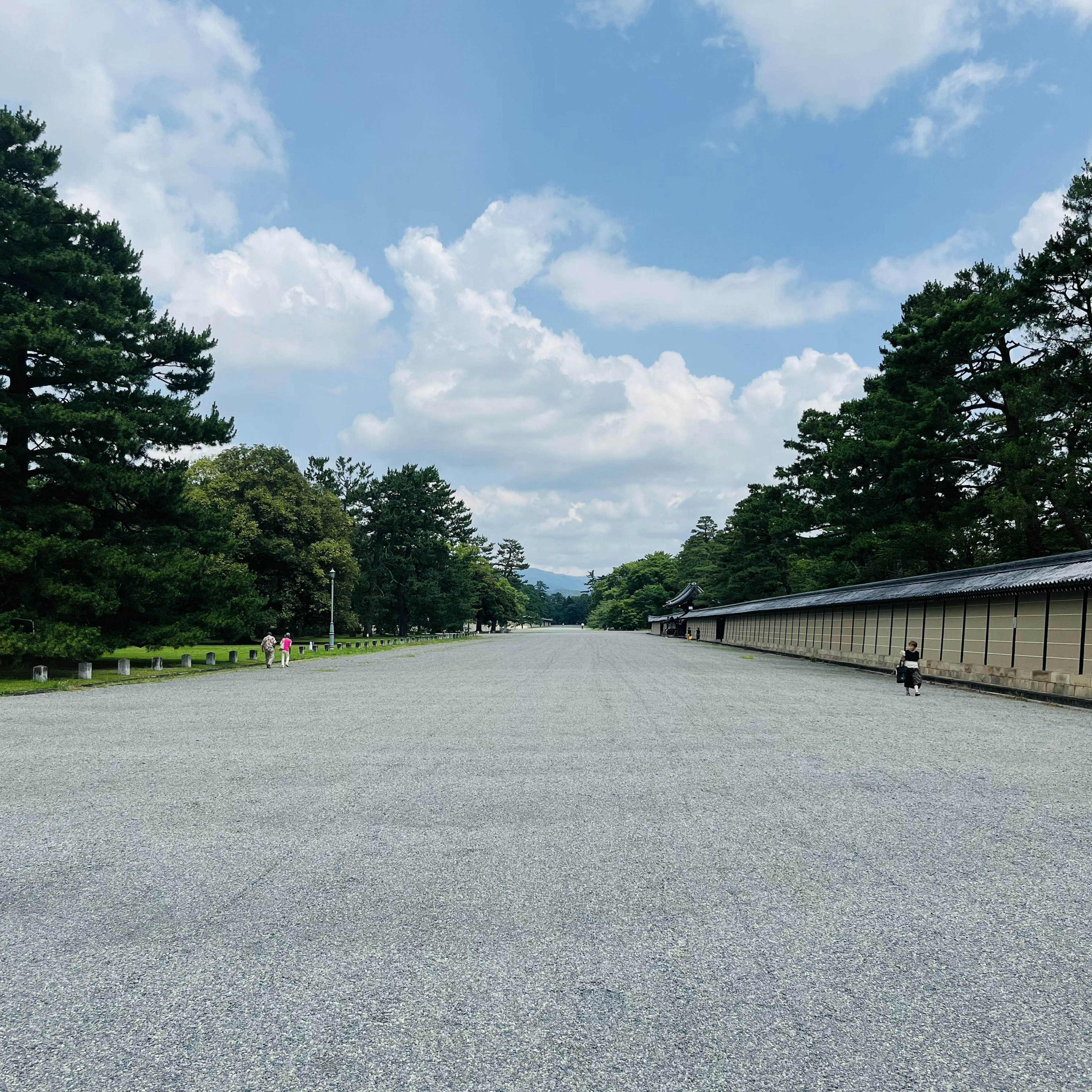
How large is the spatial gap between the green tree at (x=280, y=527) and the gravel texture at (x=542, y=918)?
38.7 m

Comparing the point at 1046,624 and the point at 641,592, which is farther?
the point at 641,592

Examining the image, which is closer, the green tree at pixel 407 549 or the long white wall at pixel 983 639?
the long white wall at pixel 983 639

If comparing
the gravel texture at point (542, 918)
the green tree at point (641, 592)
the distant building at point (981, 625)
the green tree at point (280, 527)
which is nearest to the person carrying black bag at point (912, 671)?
the distant building at point (981, 625)

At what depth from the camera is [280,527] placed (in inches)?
1913

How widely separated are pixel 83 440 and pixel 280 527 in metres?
25.5

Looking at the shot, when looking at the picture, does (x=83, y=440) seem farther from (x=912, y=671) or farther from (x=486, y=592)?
(x=486, y=592)

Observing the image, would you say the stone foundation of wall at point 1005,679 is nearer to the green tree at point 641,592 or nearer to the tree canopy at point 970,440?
the tree canopy at point 970,440

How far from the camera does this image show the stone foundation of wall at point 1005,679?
17891 millimetres

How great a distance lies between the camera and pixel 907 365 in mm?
31562

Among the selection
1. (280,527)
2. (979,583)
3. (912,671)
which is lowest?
(912,671)

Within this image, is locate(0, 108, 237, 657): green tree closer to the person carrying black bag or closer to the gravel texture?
the gravel texture

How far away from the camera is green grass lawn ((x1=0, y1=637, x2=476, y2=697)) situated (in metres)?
19.7

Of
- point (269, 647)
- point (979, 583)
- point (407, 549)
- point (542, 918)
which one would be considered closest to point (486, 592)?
point (407, 549)

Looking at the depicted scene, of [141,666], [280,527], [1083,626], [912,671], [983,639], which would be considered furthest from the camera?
[280,527]
